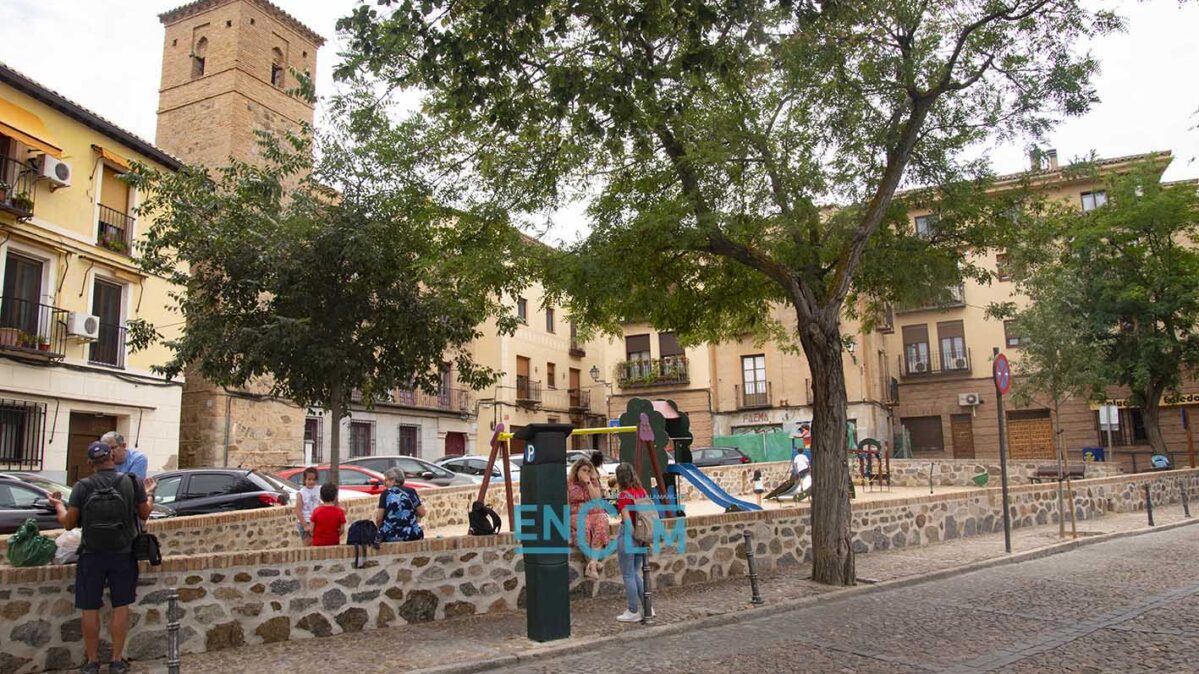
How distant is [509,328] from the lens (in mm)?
13195

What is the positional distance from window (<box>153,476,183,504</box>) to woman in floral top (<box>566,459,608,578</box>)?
314 inches

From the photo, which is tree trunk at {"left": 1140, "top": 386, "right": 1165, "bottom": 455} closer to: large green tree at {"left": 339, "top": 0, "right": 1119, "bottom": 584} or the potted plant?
large green tree at {"left": 339, "top": 0, "right": 1119, "bottom": 584}

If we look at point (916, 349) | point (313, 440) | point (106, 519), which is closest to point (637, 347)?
point (916, 349)

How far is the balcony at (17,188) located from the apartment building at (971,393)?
32.3 m

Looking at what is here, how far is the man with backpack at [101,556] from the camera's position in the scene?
247 inches

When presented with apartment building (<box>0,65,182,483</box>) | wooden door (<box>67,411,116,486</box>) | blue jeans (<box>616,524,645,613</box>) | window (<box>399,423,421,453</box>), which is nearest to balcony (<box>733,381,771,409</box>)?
window (<box>399,423,421,453</box>)

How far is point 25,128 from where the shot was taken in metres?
17.9

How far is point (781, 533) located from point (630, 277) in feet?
13.4

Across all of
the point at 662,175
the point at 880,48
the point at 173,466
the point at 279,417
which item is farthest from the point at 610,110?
the point at 279,417

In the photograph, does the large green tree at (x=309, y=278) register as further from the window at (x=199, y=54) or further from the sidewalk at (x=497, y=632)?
the window at (x=199, y=54)

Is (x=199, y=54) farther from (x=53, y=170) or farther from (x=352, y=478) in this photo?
(x=352, y=478)

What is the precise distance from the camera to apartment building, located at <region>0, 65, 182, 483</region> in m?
17.8

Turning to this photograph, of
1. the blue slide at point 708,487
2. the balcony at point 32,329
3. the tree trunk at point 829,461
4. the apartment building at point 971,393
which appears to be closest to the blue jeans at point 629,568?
the tree trunk at point 829,461

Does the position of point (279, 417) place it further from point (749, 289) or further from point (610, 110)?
point (610, 110)
